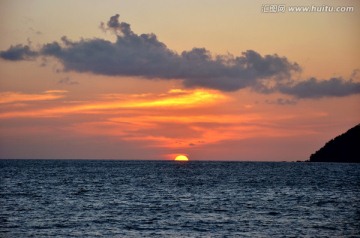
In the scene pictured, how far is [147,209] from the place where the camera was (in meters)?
65.5

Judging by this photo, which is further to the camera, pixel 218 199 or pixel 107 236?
pixel 218 199

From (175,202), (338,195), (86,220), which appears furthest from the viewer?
(338,195)

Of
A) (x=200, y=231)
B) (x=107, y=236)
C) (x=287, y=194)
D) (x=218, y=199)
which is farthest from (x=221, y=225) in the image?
(x=287, y=194)

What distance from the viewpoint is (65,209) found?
65.2 m

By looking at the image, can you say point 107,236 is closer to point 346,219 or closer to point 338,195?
point 346,219

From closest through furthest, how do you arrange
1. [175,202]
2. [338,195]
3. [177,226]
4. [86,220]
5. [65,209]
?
[177,226], [86,220], [65,209], [175,202], [338,195]

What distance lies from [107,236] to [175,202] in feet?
91.3

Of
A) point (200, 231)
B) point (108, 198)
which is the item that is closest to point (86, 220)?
point (200, 231)

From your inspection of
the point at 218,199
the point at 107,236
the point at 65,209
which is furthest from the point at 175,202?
the point at 107,236

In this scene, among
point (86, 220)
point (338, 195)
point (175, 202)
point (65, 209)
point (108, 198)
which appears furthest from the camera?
point (338, 195)

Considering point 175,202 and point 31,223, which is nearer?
point 31,223

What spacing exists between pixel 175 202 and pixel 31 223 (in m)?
25.0

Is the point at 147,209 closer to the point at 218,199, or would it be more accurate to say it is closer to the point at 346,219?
the point at 218,199

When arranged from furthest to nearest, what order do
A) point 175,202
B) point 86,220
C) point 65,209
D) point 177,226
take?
1. point 175,202
2. point 65,209
3. point 86,220
4. point 177,226
